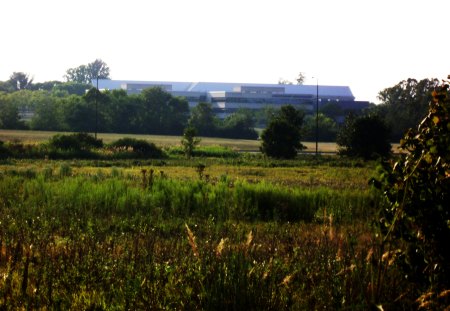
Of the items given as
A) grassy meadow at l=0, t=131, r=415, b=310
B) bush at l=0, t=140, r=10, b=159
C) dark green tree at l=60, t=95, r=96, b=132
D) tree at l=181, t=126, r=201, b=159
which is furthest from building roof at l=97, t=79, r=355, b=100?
grassy meadow at l=0, t=131, r=415, b=310

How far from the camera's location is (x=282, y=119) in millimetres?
60344

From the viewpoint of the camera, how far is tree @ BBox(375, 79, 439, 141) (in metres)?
94.7

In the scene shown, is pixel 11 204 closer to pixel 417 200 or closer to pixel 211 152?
pixel 417 200

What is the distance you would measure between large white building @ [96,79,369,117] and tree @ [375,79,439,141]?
69.7ft

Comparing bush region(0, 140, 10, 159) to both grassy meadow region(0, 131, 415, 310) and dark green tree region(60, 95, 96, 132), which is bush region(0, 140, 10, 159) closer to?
grassy meadow region(0, 131, 415, 310)

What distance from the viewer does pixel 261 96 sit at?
147875 mm

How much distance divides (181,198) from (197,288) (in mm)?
10776

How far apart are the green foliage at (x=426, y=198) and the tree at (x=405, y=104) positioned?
8488 cm

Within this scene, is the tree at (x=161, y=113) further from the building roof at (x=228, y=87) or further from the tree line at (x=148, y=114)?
the building roof at (x=228, y=87)

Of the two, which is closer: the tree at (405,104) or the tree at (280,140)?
the tree at (280,140)

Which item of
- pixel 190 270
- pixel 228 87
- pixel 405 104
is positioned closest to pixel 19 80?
pixel 228 87

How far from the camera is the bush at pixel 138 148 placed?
53978 millimetres

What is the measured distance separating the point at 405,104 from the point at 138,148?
5584 centimetres

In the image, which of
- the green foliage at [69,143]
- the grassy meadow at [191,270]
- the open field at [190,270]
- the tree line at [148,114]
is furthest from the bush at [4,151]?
the tree line at [148,114]
